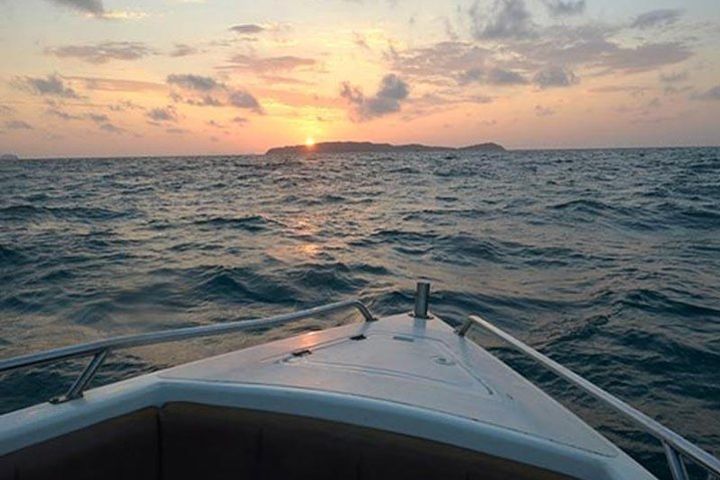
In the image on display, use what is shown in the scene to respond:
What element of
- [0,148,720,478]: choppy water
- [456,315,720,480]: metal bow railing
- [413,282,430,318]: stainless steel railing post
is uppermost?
[456,315,720,480]: metal bow railing

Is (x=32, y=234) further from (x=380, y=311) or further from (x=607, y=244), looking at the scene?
(x=607, y=244)

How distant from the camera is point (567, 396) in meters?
5.20

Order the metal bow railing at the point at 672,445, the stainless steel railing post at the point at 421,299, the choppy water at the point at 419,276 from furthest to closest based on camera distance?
1. the choppy water at the point at 419,276
2. the stainless steel railing post at the point at 421,299
3. the metal bow railing at the point at 672,445

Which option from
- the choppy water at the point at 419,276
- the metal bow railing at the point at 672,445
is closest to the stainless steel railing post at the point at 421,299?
the metal bow railing at the point at 672,445

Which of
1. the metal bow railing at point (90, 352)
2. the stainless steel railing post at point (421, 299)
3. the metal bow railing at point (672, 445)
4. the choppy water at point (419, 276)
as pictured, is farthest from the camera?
the choppy water at point (419, 276)

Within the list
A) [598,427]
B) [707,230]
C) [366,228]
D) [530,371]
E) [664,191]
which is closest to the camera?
[598,427]

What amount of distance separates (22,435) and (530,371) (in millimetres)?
4752

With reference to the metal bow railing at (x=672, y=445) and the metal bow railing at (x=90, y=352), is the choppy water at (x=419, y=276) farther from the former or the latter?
the metal bow railing at (x=90, y=352)

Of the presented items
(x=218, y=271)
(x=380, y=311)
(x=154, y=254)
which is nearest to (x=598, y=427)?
(x=380, y=311)

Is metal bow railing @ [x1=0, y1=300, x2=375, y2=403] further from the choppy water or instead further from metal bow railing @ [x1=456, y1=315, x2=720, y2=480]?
the choppy water

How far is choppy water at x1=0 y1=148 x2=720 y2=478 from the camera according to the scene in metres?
5.73

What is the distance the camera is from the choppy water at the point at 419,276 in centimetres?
573

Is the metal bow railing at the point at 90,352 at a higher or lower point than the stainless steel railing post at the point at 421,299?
higher

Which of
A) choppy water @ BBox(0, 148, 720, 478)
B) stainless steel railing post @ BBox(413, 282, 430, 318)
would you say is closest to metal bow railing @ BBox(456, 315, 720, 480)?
stainless steel railing post @ BBox(413, 282, 430, 318)
